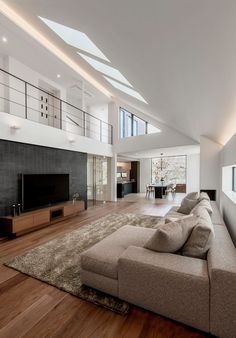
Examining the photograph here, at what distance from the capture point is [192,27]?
A: 1301 millimetres

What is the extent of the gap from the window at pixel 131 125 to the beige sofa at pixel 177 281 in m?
6.82

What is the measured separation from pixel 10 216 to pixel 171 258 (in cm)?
371

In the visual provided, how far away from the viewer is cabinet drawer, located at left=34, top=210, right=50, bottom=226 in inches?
174

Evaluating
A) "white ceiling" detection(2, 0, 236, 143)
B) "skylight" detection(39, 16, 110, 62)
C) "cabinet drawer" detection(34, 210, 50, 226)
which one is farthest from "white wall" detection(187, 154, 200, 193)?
"skylight" detection(39, 16, 110, 62)

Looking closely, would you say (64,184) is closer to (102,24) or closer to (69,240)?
(69,240)

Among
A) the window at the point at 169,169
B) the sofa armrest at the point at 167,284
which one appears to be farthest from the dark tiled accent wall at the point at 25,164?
the window at the point at 169,169

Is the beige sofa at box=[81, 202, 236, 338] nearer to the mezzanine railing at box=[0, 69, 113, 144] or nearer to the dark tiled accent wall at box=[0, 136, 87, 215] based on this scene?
the dark tiled accent wall at box=[0, 136, 87, 215]

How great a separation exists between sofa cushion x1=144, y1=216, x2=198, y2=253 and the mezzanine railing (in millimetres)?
4600

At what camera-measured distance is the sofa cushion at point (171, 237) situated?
1.90 meters

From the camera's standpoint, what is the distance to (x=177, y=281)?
1.64 metres

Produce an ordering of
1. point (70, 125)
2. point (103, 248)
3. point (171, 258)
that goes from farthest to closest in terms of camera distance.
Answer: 1. point (70, 125)
2. point (103, 248)
3. point (171, 258)

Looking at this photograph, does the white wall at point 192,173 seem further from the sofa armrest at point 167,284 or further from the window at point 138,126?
the sofa armrest at point 167,284

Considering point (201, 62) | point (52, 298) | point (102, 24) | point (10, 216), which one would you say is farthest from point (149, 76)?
Answer: point (10, 216)

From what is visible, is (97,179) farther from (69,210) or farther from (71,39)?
(71,39)
